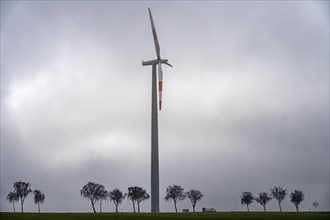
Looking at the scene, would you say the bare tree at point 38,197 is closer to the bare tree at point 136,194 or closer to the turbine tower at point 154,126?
the bare tree at point 136,194

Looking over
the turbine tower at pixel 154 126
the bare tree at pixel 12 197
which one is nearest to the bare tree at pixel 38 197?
the bare tree at pixel 12 197

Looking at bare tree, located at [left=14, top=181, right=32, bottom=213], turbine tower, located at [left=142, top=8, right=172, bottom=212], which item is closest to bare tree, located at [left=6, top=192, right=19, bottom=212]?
bare tree, located at [left=14, top=181, right=32, bottom=213]

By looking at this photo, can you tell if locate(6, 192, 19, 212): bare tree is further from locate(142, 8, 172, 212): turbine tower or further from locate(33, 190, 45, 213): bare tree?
locate(142, 8, 172, 212): turbine tower

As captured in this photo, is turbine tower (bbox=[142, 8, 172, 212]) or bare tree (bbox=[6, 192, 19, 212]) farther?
bare tree (bbox=[6, 192, 19, 212])

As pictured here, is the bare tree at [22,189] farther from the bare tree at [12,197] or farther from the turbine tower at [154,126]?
the turbine tower at [154,126]

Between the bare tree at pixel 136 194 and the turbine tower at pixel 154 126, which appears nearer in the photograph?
the turbine tower at pixel 154 126

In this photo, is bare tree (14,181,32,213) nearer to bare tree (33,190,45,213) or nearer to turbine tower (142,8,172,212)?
bare tree (33,190,45,213)

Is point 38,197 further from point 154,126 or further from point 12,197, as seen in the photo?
point 154,126

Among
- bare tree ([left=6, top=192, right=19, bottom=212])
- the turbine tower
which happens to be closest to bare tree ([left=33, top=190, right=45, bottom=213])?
bare tree ([left=6, top=192, right=19, bottom=212])

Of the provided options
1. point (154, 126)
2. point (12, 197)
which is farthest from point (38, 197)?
point (154, 126)

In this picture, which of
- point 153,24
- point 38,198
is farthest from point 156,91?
point 38,198

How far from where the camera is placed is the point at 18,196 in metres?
183

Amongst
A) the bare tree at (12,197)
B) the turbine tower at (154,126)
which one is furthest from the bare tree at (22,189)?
the turbine tower at (154,126)

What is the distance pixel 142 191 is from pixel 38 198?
160 feet
